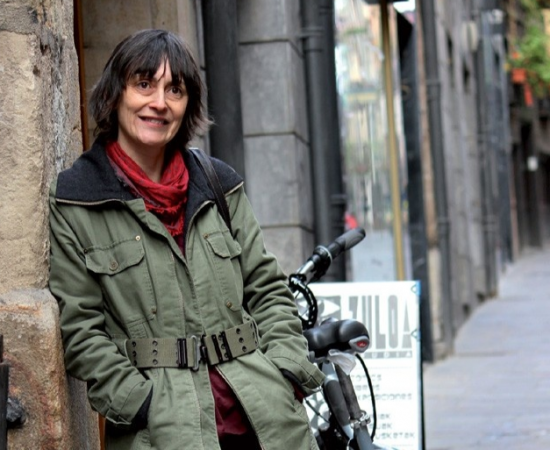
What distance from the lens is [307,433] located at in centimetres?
324

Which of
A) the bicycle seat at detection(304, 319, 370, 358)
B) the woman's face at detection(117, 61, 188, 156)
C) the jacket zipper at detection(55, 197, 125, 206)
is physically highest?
the woman's face at detection(117, 61, 188, 156)

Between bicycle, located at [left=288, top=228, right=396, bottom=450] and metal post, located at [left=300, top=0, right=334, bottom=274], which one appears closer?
bicycle, located at [left=288, top=228, right=396, bottom=450]

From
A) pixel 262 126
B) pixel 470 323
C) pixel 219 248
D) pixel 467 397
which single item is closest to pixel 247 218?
pixel 219 248

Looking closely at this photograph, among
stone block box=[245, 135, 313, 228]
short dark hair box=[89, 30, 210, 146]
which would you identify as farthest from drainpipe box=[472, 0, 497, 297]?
short dark hair box=[89, 30, 210, 146]

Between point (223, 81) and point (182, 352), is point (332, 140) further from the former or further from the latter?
point (182, 352)

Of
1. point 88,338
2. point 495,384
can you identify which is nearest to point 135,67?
point 88,338

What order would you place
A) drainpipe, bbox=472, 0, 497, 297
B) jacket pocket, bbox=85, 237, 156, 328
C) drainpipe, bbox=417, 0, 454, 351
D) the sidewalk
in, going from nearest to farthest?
1. jacket pocket, bbox=85, 237, 156, 328
2. the sidewalk
3. drainpipe, bbox=417, 0, 454, 351
4. drainpipe, bbox=472, 0, 497, 297

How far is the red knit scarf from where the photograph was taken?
10.2 feet

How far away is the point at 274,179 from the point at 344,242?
3.23 meters

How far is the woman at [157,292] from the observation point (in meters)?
2.98

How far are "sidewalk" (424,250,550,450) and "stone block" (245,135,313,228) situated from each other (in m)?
1.69

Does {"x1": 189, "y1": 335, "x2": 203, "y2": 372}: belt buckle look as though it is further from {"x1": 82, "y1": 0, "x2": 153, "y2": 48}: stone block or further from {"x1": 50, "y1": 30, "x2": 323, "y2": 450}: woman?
{"x1": 82, "y1": 0, "x2": 153, "y2": 48}: stone block

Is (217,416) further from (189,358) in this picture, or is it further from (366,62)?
(366,62)

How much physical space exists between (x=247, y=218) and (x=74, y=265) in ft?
1.69
